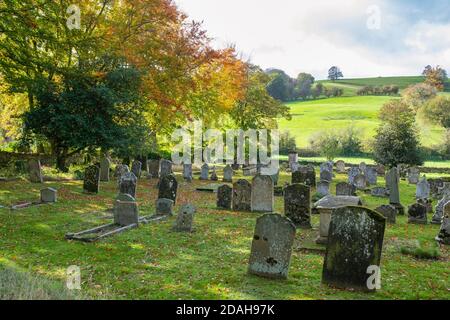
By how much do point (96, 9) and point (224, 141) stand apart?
2073 cm

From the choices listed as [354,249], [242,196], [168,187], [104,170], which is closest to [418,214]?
[242,196]

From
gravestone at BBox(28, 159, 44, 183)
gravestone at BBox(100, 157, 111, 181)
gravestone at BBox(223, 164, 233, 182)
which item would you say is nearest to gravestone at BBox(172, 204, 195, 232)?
gravestone at BBox(28, 159, 44, 183)

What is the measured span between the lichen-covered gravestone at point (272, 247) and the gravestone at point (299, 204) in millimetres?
6013

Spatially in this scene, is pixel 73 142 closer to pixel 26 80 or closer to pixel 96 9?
pixel 26 80

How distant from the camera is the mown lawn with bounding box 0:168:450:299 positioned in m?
7.92

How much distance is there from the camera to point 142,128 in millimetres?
24891

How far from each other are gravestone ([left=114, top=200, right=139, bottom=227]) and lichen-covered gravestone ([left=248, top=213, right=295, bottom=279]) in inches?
231

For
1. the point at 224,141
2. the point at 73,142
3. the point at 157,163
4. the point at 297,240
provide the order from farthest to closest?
the point at 224,141 < the point at 157,163 < the point at 73,142 < the point at 297,240

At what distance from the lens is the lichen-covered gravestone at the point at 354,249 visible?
8055mm

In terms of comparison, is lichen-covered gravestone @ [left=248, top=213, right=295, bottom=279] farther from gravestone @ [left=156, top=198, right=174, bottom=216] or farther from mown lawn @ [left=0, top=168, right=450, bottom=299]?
gravestone @ [left=156, top=198, right=174, bottom=216]

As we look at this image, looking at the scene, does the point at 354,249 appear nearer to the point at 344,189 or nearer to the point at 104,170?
the point at 344,189

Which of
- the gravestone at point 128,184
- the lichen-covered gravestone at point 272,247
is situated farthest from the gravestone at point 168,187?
the lichen-covered gravestone at point 272,247

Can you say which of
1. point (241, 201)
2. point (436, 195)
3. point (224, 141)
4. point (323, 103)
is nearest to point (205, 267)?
point (241, 201)

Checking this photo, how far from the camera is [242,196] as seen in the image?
18.0m
